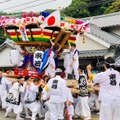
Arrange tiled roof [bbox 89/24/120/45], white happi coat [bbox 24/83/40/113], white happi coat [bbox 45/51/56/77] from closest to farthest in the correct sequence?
1. white happi coat [bbox 24/83/40/113]
2. white happi coat [bbox 45/51/56/77]
3. tiled roof [bbox 89/24/120/45]

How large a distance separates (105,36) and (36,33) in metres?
7.85

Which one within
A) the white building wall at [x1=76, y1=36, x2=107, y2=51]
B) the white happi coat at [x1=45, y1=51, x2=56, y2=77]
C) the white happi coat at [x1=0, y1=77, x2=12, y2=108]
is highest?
the white happi coat at [x1=45, y1=51, x2=56, y2=77]

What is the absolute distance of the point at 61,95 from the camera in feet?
27.2

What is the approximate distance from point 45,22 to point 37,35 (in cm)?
83

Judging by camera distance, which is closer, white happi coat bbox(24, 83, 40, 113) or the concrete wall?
white happi coat bbox(24, 83, 40, 113)

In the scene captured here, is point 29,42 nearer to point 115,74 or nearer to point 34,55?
point 34,55

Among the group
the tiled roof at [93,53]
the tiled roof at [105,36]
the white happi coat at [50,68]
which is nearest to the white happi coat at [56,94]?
the white happi coat at [50,68]

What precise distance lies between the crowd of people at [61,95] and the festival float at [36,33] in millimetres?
462

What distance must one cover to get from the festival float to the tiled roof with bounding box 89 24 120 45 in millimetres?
5697

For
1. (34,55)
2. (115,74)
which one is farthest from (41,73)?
(115,74)

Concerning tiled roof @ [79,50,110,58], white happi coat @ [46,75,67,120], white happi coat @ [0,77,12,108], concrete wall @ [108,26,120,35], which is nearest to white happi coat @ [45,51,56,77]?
white happi coat @ [0,77,12,108]

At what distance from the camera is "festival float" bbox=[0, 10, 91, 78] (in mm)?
10344

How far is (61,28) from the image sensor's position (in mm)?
10750

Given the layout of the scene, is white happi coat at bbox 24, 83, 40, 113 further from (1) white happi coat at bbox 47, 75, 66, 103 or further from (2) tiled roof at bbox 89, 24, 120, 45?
(2) tiled roof at bbox 89, 24, 120, 45
